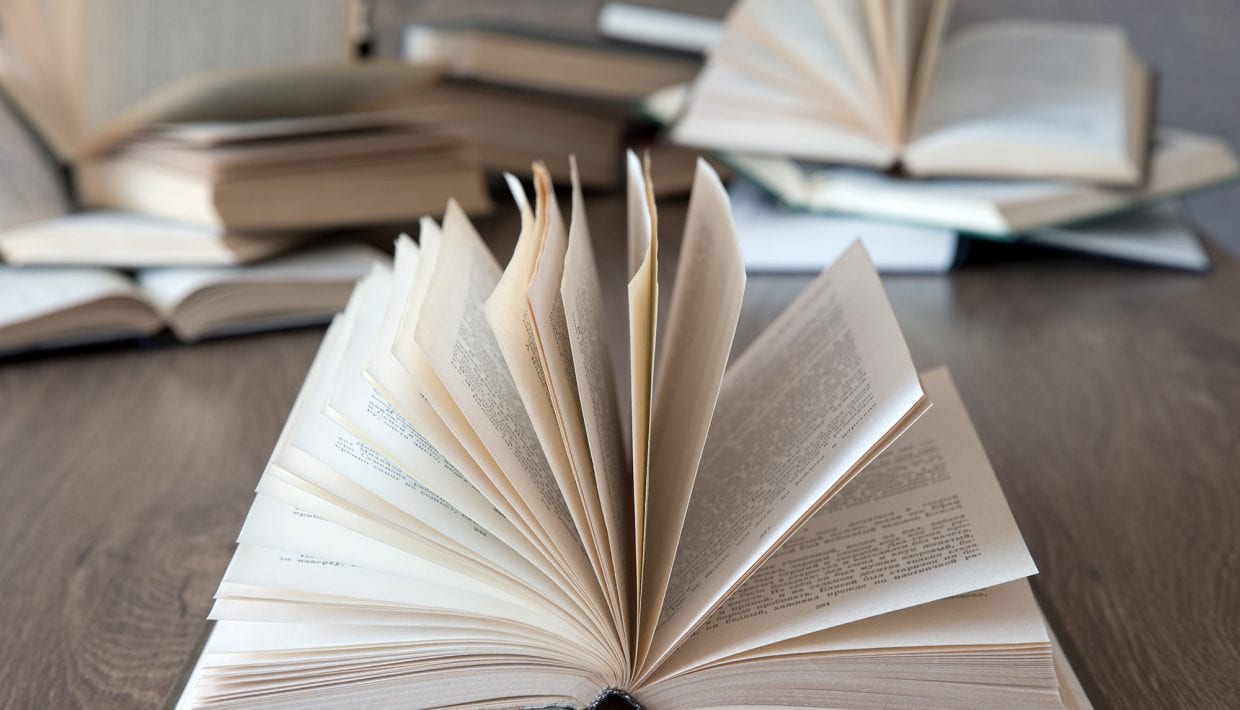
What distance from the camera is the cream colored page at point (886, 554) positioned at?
410 millimetres

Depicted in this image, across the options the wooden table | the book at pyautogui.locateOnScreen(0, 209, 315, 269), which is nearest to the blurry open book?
the book at pyautogui.locateOnScreen(0, 209, 315, 269)

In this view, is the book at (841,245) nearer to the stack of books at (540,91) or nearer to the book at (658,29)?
the stack of books at (540,91)

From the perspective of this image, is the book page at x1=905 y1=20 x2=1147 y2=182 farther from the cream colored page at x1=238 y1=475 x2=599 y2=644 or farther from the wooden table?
the cream colored page at x1=238 y1=475 x2=599 y2=644

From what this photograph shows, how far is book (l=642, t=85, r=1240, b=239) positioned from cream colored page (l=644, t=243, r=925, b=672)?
448mm

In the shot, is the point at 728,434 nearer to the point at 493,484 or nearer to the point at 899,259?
the point at 493,484

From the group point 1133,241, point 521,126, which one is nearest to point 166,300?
point 521,126

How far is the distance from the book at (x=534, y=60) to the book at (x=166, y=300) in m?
0.35

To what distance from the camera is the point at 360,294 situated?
0.54m

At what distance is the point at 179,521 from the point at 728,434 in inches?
12.1

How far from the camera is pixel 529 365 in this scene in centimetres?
39

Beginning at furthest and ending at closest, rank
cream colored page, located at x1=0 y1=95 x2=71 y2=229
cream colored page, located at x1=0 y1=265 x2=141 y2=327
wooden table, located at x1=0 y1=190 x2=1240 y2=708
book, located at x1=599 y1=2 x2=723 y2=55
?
book, located at x1=599 y1=2 x2=723 y2=55, cream colored page, located at x1=0 y1=95 x2=71 y2=229, cream colored page, located at x1=0 y1=265 x2=141 y2=327, wooden table, located at x1=0 y1=190 x2=1240 y2=708

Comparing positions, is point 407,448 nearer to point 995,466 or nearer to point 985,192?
point 995,466

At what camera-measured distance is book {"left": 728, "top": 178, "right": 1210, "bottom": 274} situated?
1.01 meters

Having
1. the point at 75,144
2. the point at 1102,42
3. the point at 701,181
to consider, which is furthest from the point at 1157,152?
the point at 75,144
